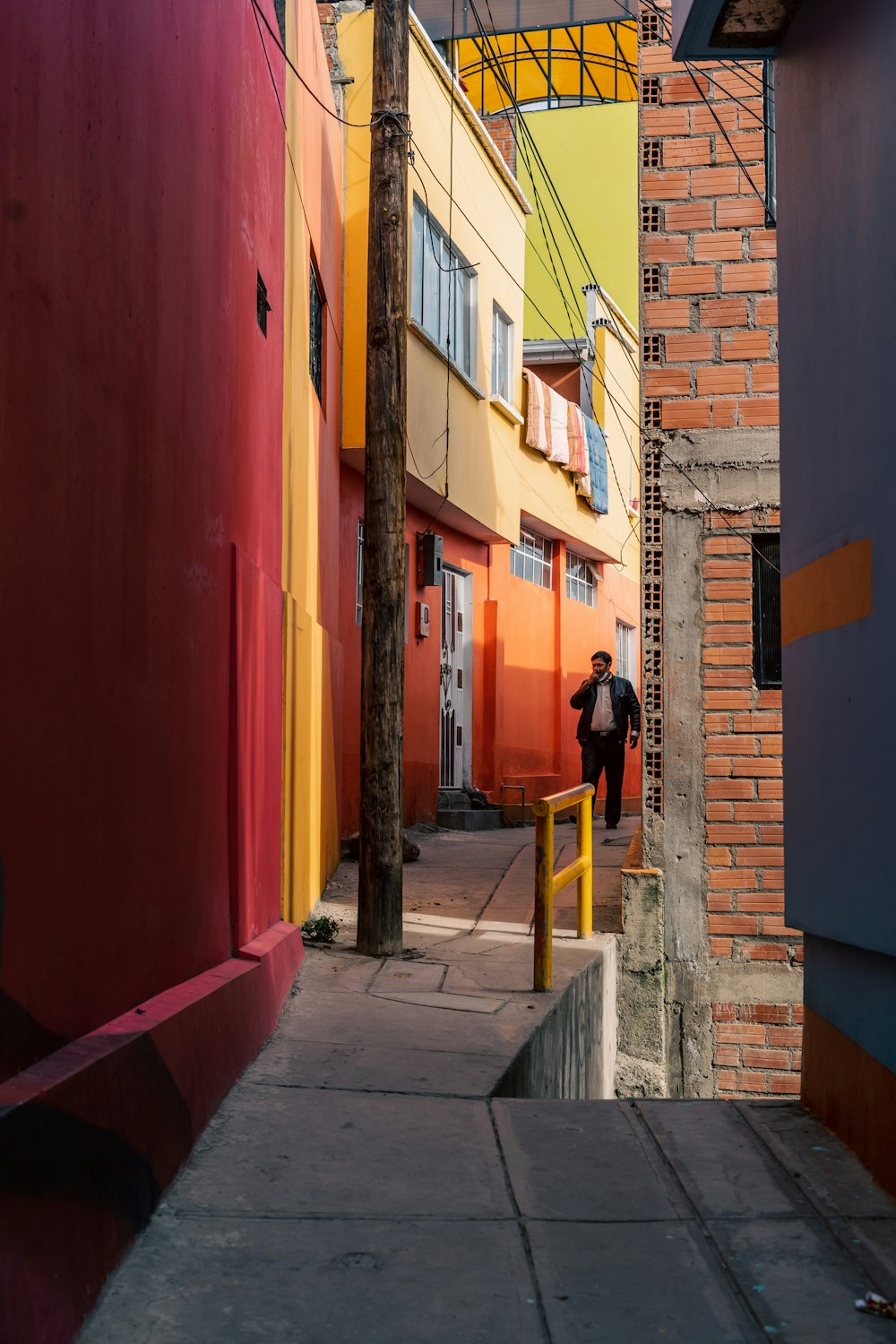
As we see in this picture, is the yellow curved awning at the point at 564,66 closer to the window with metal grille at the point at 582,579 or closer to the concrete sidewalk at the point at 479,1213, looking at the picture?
the window with metal grille at the point at 582,579

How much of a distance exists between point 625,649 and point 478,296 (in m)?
10.2

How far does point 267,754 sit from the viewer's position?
625 cm

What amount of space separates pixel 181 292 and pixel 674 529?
4.59 meters

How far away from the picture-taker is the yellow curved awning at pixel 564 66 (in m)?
25.8

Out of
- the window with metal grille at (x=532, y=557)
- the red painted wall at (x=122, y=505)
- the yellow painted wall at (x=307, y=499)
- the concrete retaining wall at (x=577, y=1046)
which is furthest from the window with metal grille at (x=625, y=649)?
the red painted wall at (x=122, y=505)

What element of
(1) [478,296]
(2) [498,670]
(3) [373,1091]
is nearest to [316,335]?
(1) [478,296]

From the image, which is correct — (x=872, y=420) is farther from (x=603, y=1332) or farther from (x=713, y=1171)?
(x=603, y=1332)

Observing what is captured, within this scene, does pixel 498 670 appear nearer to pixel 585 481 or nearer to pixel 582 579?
pixel 585 481

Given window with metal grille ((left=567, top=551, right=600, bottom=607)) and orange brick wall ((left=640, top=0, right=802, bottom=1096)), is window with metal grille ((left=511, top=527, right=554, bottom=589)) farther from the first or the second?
orange brick wall ((left=640, top=0, right=802, bottom=1096))

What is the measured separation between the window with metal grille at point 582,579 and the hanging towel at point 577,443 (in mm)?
1727

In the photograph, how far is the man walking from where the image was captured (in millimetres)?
13445

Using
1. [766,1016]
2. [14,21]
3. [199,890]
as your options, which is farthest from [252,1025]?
[766,1016]

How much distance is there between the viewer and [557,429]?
1822cm

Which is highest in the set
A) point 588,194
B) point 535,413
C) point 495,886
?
point 588,194
